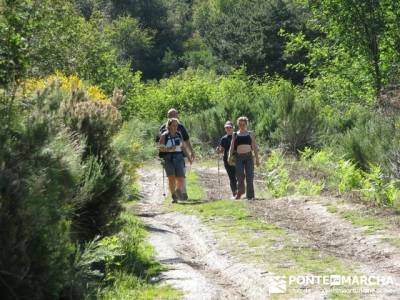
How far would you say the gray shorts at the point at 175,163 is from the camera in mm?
15047

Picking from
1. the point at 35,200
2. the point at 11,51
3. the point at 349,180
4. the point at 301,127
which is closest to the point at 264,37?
the point at 301,127

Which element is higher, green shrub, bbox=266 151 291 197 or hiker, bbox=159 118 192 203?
hiker, bbox=159 118 192 203

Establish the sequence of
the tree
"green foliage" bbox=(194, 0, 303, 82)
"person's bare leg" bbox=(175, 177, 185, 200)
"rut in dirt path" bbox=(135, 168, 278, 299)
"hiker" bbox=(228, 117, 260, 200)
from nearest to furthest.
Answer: "rut in dirt path" bbox=(135, 168, 278, 299), "hiker" bbox=(228, 117, 260, 200), "person's bare leg" bbox=(175, 177, 185, 200), the tree, "green foliage" bbox=(194, 0, 303, 82)


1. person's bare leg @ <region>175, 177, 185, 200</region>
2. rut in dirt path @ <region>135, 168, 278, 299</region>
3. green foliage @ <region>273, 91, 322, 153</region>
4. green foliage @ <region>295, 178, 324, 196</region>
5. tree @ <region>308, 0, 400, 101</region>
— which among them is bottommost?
rut in dirt path @ <region>135, 168, 278, 299</region>

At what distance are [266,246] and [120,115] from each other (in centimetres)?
305

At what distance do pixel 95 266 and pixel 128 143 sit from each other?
4.75 meters

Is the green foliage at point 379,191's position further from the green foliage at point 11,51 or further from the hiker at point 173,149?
the green foliage at point 11,51

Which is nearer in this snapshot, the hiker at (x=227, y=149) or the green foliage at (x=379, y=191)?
the green foliage at (x=379, y=191)

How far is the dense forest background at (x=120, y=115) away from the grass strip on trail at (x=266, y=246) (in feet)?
4.20

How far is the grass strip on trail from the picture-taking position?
25.6 feet

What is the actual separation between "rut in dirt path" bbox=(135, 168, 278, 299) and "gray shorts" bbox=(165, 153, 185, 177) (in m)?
1.62

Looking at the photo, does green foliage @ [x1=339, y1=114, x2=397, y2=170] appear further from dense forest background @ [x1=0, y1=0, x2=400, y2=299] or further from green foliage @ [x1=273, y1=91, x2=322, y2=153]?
green foliage @ [x1=273, y1=91, x2=322, y2=153]

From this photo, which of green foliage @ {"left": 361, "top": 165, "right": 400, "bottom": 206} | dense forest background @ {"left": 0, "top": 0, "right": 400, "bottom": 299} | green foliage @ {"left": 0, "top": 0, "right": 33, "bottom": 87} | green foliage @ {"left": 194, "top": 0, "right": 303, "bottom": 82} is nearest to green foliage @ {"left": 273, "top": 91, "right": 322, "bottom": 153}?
dense forest background @ {"left": 0, "top": 0, "right": 400, "bottom": 299}

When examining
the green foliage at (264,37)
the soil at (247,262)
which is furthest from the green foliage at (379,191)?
the green foliage at (264,37)
